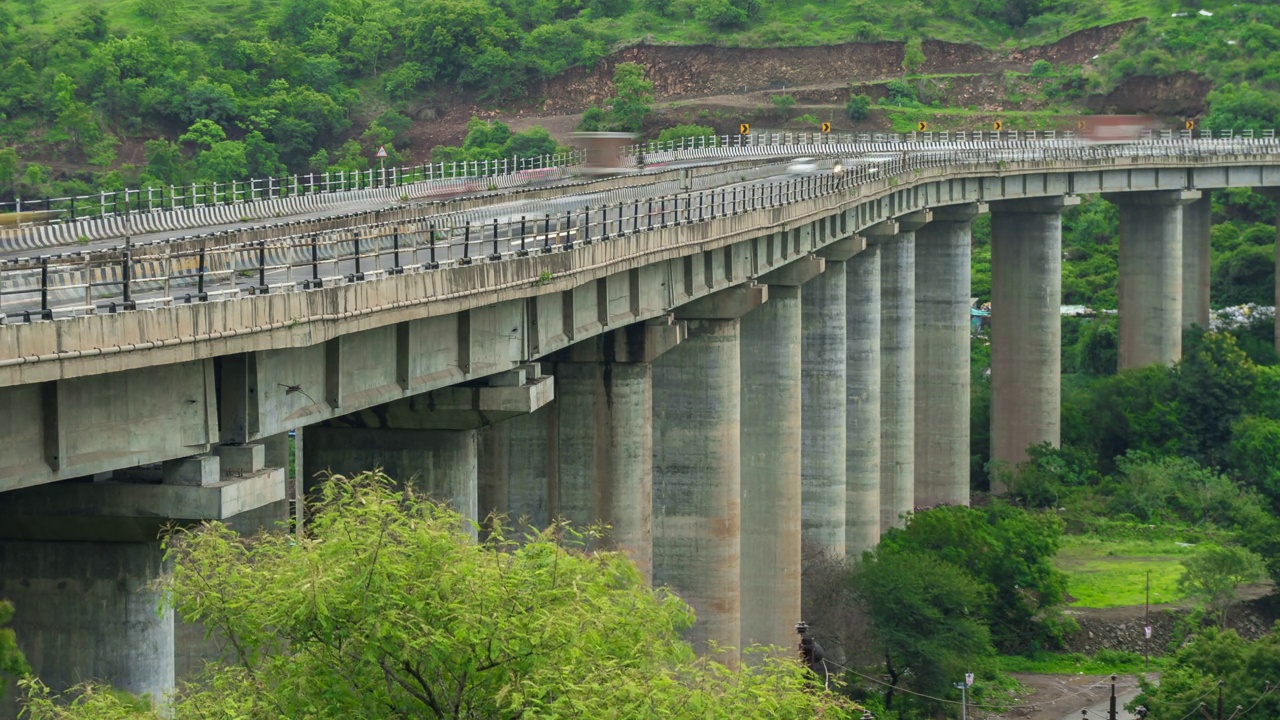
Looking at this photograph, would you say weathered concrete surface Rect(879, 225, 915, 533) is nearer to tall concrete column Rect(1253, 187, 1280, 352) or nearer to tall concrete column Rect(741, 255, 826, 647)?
tall concrete column Rect(741, 255, 826, 647)

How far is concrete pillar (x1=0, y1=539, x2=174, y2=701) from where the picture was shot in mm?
29938

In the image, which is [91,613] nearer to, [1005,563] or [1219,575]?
[1005,563]

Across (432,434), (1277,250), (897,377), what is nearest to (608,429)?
(432,434)

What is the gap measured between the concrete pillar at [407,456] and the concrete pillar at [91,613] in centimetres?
1076

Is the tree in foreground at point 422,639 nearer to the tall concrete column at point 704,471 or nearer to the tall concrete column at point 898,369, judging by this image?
the tall concrete column at point 704,471

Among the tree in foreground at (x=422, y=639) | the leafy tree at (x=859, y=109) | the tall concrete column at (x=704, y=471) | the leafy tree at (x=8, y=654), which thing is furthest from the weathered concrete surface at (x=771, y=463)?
the leafy tree at (x=859, y=109)

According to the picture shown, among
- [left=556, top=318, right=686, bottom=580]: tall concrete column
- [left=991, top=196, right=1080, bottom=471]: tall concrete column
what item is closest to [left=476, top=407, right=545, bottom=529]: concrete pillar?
[left=556, top=318, right=686, bottom=580]: tall concrete column

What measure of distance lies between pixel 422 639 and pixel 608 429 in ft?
96.3

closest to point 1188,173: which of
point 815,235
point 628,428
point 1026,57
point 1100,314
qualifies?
point 1100,314

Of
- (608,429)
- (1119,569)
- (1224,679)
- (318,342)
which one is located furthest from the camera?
(1119,569)

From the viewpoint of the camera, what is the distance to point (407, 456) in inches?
1636

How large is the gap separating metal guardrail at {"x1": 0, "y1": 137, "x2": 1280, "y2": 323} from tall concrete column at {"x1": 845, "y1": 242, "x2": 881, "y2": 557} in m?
3.97

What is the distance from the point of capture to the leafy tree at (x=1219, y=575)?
245 feet

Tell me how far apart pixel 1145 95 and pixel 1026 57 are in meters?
18.4
